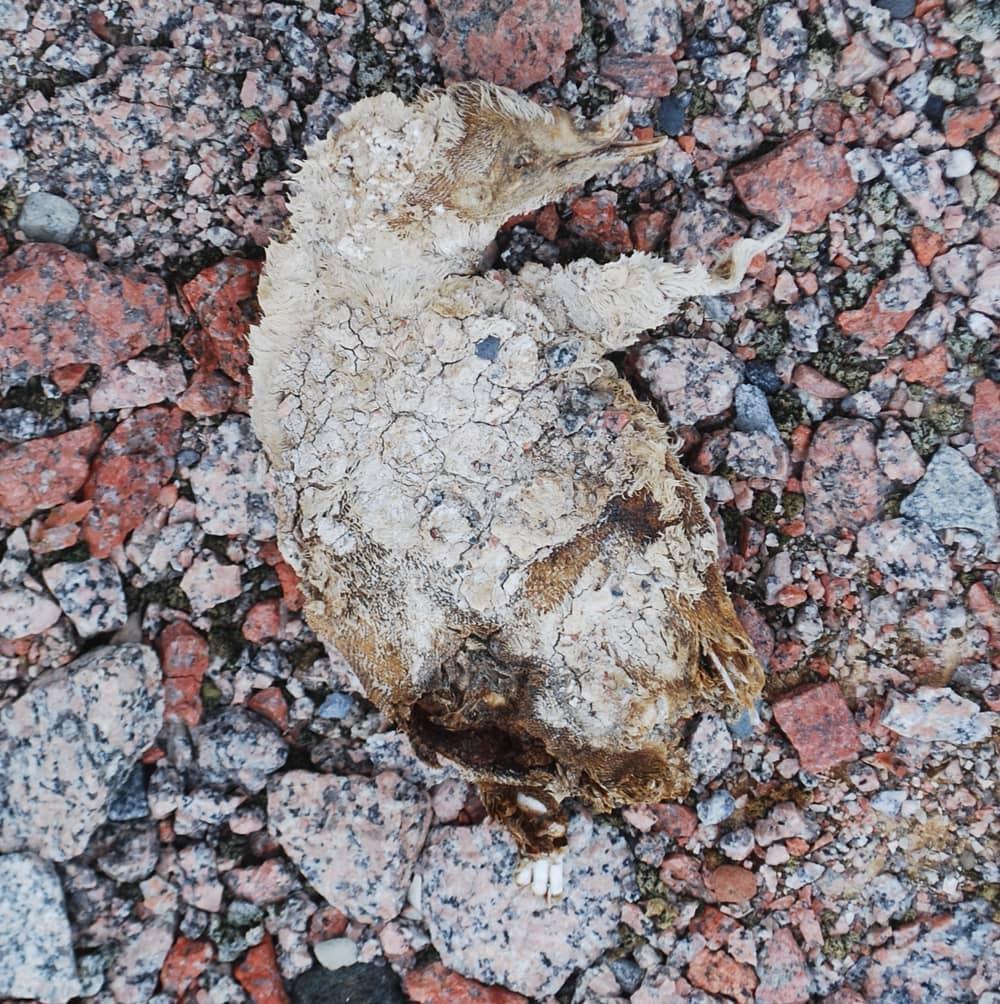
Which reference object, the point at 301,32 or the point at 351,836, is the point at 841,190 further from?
the point at 351,836

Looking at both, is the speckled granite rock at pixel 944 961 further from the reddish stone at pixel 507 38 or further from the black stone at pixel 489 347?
the reddish stone at pixel 507 38

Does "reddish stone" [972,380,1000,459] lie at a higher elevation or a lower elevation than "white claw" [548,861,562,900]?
higher

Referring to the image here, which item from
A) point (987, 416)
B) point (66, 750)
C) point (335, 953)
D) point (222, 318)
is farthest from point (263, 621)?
point (987, 416)

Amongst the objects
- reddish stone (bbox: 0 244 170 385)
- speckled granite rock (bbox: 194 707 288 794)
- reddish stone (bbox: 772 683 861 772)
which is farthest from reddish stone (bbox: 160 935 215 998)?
reddish stone (bbox: 772 683 861 772)

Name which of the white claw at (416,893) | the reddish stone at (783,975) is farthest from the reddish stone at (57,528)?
the reddish stone at (783,975)

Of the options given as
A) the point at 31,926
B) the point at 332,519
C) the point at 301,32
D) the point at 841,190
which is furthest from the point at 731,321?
the point at 31,926

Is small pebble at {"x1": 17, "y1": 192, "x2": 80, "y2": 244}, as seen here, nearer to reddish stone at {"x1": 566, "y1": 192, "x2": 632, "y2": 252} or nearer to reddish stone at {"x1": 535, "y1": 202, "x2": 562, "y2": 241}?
reddish stone at {"x1": 535, "y1": 202, "x2": 562, "y2": 241}
